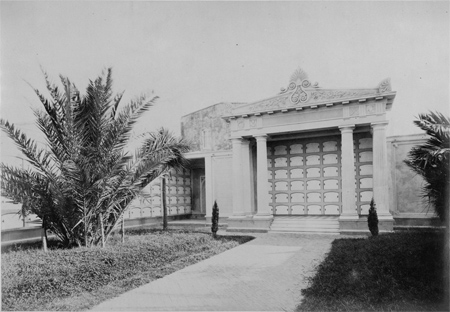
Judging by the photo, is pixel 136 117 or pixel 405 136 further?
pixel 405 136

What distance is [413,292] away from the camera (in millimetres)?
5887

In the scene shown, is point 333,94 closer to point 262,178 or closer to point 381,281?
point 262,178

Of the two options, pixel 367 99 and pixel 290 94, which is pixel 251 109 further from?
pixel 367 99

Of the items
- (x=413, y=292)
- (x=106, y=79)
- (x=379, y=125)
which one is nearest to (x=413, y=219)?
(x=379, y=125)

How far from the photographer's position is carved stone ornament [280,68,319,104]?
49.3ft

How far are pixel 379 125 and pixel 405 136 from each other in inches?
105

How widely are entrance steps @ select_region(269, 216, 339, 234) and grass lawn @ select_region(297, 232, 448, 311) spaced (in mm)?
5244

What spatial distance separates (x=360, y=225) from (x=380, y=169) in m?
2.44

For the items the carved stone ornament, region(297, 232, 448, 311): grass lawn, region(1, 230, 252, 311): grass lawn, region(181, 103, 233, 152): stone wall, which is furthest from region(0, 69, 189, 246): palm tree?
region(181, 103, 233, 152): stone wall

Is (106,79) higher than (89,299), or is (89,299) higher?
(106,79)

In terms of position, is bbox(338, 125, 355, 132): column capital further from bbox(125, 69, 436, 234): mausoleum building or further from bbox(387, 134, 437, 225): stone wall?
bbox(387, 134, 437, 225): stone wall

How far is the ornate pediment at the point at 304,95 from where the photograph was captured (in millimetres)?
13930

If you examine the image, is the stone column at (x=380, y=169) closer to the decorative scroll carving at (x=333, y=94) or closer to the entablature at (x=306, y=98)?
the entablature at (x=306, y=98)

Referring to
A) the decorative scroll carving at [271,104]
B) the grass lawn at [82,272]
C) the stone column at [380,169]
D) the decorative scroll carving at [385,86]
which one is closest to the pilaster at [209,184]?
the decorative scroll carving at [271,104]
